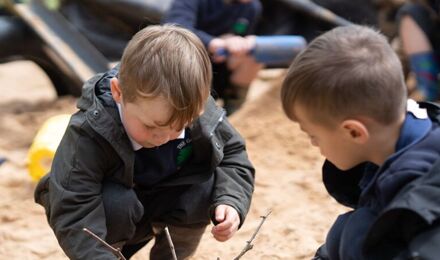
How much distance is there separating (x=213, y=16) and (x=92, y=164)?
65.1 inches

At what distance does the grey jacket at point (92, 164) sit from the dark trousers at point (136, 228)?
0.11 ft

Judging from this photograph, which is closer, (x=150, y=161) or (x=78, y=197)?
(x=78, y=197)

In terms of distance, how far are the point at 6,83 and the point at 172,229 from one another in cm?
231

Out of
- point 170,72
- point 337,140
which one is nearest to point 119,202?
point 170,72

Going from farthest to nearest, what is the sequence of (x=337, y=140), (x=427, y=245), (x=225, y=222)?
1. (x=225, y=222)
2. (x=337, y=140)
3. (x=427, y=245)

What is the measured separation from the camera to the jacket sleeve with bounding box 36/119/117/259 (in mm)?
1556

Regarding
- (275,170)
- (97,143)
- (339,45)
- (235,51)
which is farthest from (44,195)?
(235,51)

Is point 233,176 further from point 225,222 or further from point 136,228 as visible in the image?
point 136,228

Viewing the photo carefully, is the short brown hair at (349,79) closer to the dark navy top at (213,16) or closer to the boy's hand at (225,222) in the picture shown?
the boy's hand at (225,222)

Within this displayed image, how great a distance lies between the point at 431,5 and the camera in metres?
3.21

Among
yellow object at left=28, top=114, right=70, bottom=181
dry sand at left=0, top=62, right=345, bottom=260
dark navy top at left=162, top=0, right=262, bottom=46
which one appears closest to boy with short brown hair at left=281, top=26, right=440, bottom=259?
dry sand at left=0, top=62, right=345, bottom=260

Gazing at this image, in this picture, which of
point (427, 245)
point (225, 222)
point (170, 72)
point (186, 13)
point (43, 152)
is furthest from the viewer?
point (186, 13)

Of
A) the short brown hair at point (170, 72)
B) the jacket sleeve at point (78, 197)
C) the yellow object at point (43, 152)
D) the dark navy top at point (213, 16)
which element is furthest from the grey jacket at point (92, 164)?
the dark navy top at point (213, 16)

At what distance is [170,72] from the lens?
1443 mm
